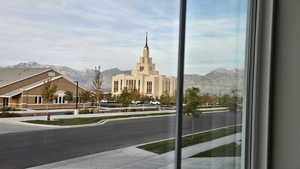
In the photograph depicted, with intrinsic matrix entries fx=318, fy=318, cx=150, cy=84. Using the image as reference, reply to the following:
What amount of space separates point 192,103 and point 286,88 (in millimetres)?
973

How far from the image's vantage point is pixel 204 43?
1917 mm

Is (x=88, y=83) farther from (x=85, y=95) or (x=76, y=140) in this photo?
(x=76, y=140)

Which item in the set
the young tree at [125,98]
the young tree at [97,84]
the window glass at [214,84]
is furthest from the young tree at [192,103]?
the young tree at [97,84]

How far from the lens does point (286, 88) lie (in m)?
2.40

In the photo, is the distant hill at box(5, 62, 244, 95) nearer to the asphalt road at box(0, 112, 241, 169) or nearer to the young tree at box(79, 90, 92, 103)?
the young tree at box(79, 90, 92, 103)

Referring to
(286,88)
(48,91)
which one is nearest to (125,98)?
(48,91)

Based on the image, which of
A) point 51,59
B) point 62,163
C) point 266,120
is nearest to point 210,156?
point 266,120

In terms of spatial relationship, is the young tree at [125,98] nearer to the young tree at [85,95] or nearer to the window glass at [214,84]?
the young tree at [85,95]

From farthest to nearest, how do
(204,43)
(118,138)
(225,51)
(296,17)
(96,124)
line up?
(296,17) → (225,51) → (204,43) → (118,138) → (96,124)

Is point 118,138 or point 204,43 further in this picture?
point 204,43

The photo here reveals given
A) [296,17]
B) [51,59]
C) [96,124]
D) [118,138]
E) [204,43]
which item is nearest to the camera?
[51,59]

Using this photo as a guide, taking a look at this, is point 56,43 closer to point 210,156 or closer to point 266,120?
point 210,156

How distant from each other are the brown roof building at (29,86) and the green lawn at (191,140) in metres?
0.53

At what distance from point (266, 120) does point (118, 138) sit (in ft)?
4.63
